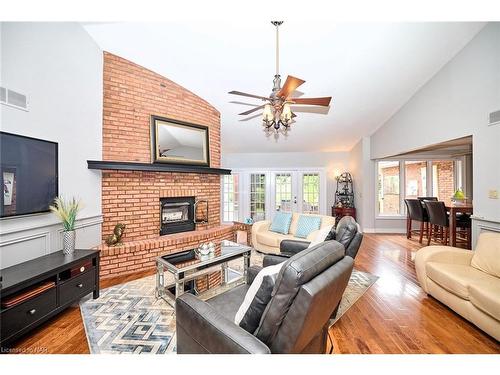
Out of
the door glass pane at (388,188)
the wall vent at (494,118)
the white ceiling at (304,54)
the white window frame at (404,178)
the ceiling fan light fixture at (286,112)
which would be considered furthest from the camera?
the door glass pane at (388,188)

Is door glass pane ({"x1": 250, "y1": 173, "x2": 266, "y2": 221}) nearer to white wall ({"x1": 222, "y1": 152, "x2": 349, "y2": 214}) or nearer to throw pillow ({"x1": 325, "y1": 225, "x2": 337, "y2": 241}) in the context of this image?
white wall ({"x1": 222, "y1": 152, "x2": 349, "y2": 214})

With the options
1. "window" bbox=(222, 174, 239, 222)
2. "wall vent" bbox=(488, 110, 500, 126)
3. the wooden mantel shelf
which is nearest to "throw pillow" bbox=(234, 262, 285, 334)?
the wooden mantel shelf

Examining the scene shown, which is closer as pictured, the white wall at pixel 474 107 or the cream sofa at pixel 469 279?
the cream sofa at pixel 469 279

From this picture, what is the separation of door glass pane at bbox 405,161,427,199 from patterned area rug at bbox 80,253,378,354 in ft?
14.1

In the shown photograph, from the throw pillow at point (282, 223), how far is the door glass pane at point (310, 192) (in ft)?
8.99

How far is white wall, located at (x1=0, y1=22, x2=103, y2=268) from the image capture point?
1.94 meters

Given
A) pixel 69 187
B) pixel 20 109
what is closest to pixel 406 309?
pixel 69 187

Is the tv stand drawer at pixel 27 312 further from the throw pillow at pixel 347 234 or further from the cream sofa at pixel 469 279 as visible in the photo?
the cream sofa at pixel 469 279

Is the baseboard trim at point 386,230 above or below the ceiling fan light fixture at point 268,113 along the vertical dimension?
below

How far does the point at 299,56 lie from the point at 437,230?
483cm

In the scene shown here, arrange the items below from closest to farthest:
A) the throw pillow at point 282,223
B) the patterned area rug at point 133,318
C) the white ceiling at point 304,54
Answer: the patterned area rug at point 133,318 < the white ceiling at point 304,54 < the throw pillow at point 282,223

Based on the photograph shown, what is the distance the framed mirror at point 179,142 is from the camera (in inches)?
137

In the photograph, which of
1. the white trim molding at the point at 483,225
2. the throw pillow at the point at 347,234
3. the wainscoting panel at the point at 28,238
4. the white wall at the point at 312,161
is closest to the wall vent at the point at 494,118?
the white trim molding at the point at 483,225

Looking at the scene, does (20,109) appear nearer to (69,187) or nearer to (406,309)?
(69,187)
